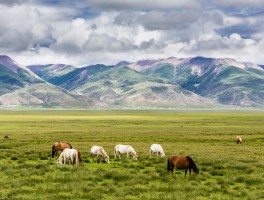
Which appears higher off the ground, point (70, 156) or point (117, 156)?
point (70, 156)

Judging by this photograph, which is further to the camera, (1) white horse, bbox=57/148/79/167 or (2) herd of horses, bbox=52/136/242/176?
(1) white horse, bbox=57/148/79/167

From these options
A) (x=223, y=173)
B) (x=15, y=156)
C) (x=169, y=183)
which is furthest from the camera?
(x=15, y=156)

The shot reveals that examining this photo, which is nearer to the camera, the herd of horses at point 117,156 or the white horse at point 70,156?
the herd of horses at point 117,156

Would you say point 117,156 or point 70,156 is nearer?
point 70,156

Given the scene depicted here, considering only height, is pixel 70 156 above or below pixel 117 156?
above

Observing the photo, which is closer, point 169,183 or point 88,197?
point 88,197

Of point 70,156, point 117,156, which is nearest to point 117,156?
point 117,156

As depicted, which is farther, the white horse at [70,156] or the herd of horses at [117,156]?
the white horse at [70,156]

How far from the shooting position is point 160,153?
132 ft

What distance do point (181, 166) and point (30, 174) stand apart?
10.3 meters

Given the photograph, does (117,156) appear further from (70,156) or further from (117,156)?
(70,156)

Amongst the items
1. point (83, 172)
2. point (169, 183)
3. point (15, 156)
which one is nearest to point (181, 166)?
point (169, 183)

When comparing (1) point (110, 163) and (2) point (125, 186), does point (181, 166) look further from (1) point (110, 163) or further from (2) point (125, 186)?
(1) point (110, 163)

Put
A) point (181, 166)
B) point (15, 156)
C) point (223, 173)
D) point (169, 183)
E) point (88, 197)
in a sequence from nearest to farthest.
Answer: point (88, 197), point (169, 183), point (181, 166), point (223, 173), point (15, 156)
